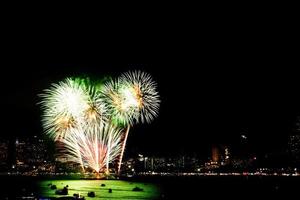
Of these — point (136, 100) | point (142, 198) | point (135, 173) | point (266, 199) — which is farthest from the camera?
point (135, 173)

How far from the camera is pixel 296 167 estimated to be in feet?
584

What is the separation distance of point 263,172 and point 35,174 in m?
81.0

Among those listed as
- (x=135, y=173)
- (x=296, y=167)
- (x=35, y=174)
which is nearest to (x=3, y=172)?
(x=35, y=174)

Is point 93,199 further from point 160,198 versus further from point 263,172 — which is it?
point 263,172

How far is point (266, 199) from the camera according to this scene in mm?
65375

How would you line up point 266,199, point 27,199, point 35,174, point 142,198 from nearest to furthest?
point 27,199, point 142,198, point 266,199, point 35,174

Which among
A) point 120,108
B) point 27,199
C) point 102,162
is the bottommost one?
point 27,199

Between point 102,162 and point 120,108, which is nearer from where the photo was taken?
point 120,108

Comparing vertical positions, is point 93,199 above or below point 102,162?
below

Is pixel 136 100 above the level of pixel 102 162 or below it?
above

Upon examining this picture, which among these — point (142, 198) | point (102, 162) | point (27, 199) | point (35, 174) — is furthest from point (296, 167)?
point (27, 199)

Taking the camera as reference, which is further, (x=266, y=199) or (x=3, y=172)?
(x=3, y=172)

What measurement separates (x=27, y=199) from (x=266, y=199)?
41627 mm

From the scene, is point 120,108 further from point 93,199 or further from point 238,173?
point 238,173
